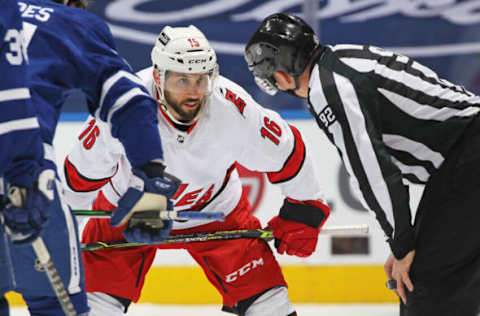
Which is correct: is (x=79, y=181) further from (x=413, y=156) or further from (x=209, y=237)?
(x=413, y=156)

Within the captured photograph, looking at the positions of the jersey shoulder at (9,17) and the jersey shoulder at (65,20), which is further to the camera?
the jersey shoulder at (65,20)

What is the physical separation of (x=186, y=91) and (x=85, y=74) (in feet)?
2.31

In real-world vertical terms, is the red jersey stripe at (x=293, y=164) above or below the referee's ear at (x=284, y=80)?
below

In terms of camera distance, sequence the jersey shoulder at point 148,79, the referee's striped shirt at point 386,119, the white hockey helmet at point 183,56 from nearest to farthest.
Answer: the referee's striped shirt at point 386,119 → the white hockey helmet at point 183,56 → the jersey shoulder at point 148,79

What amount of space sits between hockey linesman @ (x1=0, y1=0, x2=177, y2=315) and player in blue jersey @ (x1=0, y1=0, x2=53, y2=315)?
83 mm

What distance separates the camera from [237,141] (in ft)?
8.33

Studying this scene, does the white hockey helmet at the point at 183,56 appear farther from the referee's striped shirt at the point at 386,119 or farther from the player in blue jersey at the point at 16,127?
the player in blue jersey at the point at 16,127

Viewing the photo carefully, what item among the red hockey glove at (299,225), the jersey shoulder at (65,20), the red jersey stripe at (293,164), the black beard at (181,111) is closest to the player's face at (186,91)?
the black beard at (181,111)

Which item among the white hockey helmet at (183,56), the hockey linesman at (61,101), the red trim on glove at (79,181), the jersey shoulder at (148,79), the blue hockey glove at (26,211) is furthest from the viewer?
the red trim on glove at (79,181)

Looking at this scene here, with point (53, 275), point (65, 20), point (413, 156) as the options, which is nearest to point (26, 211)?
point (53, 275)

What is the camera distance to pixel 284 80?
229 centimetres

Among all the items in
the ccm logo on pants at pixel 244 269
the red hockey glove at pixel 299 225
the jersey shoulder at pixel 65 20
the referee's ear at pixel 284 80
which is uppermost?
the jersey shoulder at pixel 65 20

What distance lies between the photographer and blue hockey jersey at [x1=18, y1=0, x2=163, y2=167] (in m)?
1.72

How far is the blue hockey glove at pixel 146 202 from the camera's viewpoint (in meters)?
1.77
